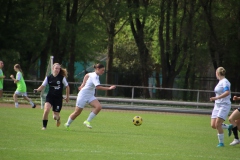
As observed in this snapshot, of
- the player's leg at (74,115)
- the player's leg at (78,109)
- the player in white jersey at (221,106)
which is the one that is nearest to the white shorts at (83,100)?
the player's leg at (78,109)

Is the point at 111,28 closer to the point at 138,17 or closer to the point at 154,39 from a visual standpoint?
the point at 138,17

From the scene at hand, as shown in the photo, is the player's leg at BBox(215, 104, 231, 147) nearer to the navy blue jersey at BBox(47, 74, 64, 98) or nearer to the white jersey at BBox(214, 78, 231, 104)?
the white jersey at BBox(214, 78, 231, 104)

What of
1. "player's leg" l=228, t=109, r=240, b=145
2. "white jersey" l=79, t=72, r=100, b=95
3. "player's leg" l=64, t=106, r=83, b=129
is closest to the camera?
"player's leg" l=228, t=109, r=240, b=145

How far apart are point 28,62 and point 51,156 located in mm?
35303

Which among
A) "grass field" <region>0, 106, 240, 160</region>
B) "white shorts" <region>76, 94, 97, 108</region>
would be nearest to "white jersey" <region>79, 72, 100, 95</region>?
"white shorts" <region>76, 94, 97, 108</region>

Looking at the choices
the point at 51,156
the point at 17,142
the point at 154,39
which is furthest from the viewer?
the point at 154,39

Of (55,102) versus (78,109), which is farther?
(78,109)

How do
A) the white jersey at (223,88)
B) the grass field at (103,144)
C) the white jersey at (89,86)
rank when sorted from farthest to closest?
the white jersey at (89,86) → the white jersey at (223,88) → the grass field at (103,144)

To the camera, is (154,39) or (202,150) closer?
(202,150)

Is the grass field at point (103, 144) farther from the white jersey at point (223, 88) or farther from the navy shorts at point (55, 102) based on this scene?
the white jersey at point (223, 88)

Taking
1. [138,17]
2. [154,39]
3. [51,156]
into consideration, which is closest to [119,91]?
[138,17]

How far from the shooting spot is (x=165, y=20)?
43.8 m

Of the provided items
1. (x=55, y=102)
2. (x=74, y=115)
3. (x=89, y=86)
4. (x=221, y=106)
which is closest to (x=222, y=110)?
(x=221, y=106)

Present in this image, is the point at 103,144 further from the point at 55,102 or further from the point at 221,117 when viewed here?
the point at 55,102
